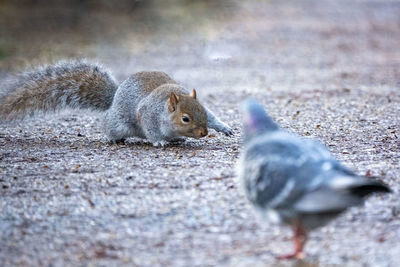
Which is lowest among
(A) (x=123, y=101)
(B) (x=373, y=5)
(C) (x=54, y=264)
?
(C) (x=54, y=264)

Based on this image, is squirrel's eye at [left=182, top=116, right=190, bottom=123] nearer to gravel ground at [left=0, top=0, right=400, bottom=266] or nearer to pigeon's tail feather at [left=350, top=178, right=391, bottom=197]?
gravel ground at [left=0, top=0, right=400, bottom=266]

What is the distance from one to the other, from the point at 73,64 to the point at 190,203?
3.96m

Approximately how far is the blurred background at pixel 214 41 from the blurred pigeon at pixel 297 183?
26.5 feet

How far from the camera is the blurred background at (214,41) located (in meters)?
14.0

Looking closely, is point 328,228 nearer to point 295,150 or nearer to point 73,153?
point 295,150

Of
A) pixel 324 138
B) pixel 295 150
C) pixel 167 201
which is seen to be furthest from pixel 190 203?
pixel 324 138

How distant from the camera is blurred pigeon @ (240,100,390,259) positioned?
149 inches

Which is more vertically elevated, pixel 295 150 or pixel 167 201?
pixel 295 150

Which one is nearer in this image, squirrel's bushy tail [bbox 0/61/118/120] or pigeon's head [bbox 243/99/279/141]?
pigeon's head [bbox 243/99/279/141]

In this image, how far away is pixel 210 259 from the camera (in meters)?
4.50

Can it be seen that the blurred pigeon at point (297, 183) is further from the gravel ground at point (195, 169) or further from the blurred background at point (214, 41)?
the blurred background at point (214, 41)

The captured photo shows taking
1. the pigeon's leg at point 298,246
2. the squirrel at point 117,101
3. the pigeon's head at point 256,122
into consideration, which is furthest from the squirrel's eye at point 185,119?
the pigeon's leg at point 298,246

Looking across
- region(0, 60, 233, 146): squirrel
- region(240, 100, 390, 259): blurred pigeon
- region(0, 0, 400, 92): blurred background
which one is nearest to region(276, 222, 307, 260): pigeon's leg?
region(240, 100, 390, 259): blurred pigeon

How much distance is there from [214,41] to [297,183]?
1582cm
